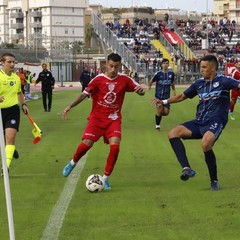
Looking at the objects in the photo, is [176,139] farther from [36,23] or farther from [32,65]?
[36,23]

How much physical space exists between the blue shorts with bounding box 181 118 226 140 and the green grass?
29.3 inches

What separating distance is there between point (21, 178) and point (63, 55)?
229 ft

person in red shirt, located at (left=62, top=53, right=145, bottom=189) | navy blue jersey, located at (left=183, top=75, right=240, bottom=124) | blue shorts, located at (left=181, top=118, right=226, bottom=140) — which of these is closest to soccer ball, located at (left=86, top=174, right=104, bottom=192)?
person in red shirt, located at (left=62, top=53, right=145, bottom=189)

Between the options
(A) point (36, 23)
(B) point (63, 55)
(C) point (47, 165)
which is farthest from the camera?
(A) point (36, 23)

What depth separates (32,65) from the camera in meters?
62.3

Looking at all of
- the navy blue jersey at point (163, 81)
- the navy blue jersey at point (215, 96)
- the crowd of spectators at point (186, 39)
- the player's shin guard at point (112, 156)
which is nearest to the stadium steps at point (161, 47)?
the crowd of spectators at point (186, 39)

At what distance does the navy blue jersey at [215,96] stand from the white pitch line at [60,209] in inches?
80.2

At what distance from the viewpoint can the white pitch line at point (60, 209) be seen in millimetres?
7646

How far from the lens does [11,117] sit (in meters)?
12.1

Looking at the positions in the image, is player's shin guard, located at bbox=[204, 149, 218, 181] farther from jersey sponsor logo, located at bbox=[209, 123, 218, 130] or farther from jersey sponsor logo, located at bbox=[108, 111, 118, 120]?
jersey sponsor logo, located at bbox=[108, 111, 118, 120]

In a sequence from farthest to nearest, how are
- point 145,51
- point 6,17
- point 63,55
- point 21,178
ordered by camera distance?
1. point 6,17
2. point 63,55
3. point 145,51
4. point 21,178

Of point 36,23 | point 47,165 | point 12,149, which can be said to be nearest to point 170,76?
point 47,165

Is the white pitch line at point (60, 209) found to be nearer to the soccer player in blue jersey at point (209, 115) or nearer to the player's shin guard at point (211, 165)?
the soccer player in blue jersey at point (209, 115)

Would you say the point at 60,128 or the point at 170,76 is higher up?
the point at 170,76
